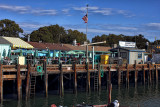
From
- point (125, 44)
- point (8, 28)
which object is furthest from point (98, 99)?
point (8, 28)

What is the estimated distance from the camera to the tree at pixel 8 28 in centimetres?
7350

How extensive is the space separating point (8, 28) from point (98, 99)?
5191cm

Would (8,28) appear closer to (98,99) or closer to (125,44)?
(125,44)

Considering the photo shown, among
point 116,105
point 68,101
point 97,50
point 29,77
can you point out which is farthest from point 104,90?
point 97,50

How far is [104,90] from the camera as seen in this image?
1393 inches

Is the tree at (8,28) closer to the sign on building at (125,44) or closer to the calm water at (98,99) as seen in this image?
the sign on building at (125,44)

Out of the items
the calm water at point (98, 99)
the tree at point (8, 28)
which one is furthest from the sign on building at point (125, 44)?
the tree at point (8, 28)

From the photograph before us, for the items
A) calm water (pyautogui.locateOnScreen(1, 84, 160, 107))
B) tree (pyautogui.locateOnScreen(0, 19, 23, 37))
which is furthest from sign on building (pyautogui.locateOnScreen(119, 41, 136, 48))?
tree (pyautogui.locateOnScreen(0, 19, 23, 37))

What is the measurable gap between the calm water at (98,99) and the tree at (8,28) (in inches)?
1858

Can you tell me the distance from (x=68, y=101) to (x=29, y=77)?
17.2 ft

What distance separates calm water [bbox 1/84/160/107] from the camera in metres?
26.6

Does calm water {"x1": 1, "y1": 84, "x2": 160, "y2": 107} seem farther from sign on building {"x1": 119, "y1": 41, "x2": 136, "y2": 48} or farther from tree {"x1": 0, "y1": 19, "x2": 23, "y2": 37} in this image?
tree {"x1": 0, "y1": 19, "x2": 23, "y2": 37}

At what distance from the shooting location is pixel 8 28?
242ft

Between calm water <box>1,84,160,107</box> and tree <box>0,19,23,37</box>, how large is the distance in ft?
155
